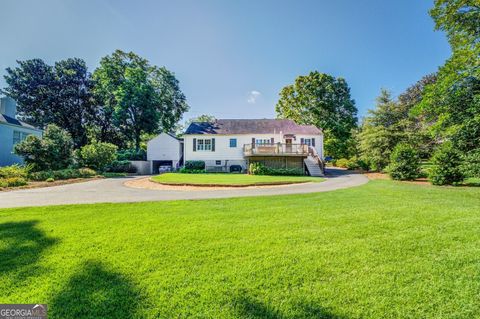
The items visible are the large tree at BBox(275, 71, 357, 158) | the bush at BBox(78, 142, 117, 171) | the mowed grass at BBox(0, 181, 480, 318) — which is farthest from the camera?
the large tree at BBox(275, 71, 357, 158)

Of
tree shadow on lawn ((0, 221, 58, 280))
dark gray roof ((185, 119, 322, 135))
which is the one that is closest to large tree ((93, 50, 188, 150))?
dark gray roof ((185, 119, 322, 135))

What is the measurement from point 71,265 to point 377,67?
21524 millimetres

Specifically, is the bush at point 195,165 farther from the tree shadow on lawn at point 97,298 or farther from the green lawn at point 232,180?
the tree shadow on lawn at point 97,298

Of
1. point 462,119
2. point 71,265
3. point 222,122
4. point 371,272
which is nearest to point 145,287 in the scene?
point 71,265

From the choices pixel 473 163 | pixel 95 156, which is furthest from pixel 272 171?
pixel 95 156

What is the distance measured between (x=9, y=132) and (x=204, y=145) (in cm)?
1866

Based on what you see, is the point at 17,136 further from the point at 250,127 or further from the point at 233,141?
the point at 250,127

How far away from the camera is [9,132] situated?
66.4 ft

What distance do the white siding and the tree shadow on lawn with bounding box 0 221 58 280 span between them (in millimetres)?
23003

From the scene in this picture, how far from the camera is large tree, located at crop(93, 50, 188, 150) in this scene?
30.5 m

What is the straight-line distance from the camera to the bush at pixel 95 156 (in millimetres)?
21766

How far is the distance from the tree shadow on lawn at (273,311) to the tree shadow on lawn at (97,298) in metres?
1.07

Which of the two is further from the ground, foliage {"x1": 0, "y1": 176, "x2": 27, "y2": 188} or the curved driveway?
foliage {"x1": 0, "y1": 176, "x2": 27, "y2": 188}

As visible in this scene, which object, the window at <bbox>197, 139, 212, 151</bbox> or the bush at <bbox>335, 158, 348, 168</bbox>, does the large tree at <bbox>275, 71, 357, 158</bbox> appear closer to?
the bush at <bbox>335, 158, 348, 168</bbox>
